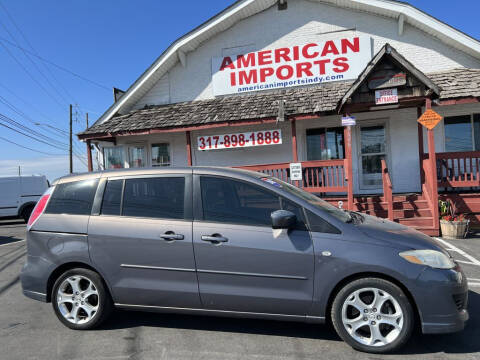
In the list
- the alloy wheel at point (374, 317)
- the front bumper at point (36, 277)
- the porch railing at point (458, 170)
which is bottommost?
the alloy wheel at point (374, 317)

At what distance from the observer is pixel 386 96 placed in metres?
8.11

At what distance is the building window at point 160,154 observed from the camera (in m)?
13.0

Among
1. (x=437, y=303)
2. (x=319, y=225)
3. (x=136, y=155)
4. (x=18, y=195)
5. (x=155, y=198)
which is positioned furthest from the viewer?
(x=18, y=195)

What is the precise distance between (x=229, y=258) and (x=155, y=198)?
3.30 ft

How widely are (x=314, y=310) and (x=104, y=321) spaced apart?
2.19 metres

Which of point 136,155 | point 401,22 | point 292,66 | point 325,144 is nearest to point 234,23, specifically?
point 292,66

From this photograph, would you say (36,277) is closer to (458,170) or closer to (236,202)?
(236,202)

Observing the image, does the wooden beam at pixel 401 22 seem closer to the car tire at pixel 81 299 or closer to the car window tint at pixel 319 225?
the car window tint at pixel 319 225

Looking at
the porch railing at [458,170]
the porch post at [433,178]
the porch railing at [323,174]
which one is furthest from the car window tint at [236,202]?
the porch railing at [458,170]

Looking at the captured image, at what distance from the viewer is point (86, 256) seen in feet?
11.9

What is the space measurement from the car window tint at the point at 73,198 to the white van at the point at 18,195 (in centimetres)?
1306

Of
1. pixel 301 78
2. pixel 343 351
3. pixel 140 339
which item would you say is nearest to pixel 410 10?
pixel 301 78

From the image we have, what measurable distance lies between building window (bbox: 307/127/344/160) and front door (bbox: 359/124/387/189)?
2.17ft

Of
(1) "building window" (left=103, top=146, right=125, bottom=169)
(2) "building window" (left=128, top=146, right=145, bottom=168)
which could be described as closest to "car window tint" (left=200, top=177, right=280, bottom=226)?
(2) "building window" (left=128, top=146, right=145, bottom=168)
